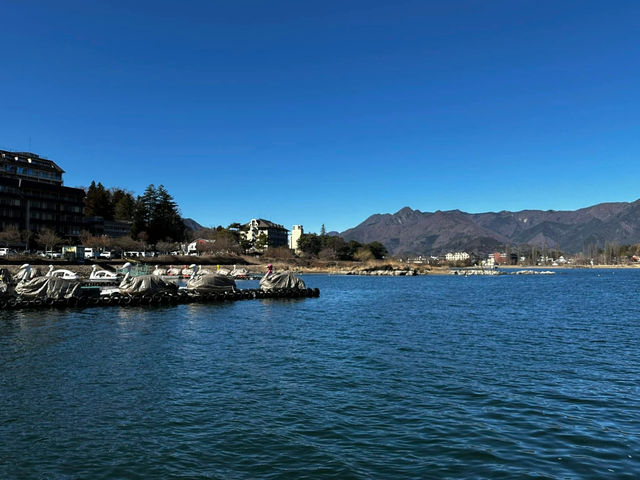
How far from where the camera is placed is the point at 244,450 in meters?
11.6

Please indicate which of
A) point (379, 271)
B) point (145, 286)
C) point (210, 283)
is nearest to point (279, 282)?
point (210, 283)

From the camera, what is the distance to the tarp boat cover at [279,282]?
217ft

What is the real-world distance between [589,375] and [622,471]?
10201 millimetres

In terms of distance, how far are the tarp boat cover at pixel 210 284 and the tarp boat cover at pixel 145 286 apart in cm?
352

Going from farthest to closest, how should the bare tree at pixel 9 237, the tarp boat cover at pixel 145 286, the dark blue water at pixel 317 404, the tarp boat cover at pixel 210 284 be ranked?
the bare tree at pixel 9 237 → the tarp boat cover at pixel 210 284 → the tarp boat cover at pixel 145 286 → the dark blue water at pixel 317 404

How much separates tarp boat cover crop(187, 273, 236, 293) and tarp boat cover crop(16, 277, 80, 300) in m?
13.8

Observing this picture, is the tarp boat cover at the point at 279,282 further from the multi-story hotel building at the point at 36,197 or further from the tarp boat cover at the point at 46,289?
the multi-story hotel building at the point at 36,197

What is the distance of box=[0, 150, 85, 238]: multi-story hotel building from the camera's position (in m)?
110

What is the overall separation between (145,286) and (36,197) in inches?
3369

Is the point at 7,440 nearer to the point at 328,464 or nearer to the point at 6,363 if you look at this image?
the point at 328,464

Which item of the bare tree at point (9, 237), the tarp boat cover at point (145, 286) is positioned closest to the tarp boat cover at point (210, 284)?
the tarp boat cover at point (145, 286)

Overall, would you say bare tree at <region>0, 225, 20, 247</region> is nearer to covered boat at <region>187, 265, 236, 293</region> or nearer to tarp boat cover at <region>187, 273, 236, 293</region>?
covered boat at <region>187, 265, 236, 293</region>

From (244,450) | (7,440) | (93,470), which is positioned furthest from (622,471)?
(7,440)

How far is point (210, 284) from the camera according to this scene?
58125 millimetres
